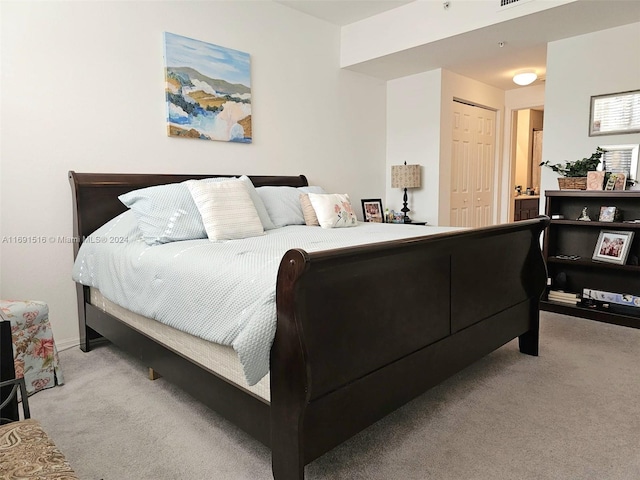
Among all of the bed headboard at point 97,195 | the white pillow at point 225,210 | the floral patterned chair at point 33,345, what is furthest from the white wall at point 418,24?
the floral patterned chair at point 33,345

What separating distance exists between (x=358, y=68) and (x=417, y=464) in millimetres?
3911

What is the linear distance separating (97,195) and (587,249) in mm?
3893

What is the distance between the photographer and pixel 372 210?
16.0 feet

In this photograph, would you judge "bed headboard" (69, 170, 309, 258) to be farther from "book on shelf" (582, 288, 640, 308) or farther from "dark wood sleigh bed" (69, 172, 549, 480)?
"book on shelf" (582, 288, 640, 308)

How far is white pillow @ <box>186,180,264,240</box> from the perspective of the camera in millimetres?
2467

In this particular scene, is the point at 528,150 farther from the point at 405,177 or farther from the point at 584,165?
the point at 584,165

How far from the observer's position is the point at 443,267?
1.97 meters

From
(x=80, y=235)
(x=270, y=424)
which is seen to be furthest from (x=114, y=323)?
(x=270, y=424)

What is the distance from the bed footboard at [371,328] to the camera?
4.40 feet

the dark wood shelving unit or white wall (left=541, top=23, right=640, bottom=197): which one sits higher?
white wall (left=541, top=23, right=640, bottom=197)

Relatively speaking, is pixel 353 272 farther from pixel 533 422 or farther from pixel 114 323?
pixel 114 323

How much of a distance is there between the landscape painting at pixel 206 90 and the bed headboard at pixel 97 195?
0.48m

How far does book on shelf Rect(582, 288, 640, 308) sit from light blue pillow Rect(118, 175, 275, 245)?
3.05m

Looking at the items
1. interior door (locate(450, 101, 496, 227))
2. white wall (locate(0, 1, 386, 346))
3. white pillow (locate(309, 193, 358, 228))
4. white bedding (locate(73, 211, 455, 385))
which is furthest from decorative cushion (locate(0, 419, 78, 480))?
interior door (locate(450, 101, 496, 227))
